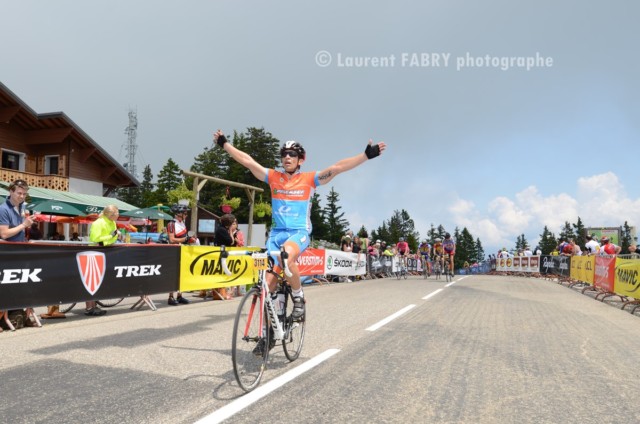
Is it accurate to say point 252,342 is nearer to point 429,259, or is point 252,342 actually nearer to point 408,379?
point 408,379

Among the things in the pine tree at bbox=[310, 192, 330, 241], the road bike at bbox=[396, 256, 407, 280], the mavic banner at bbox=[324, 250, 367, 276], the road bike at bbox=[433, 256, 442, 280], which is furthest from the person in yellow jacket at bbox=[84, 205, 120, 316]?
Result: the pine tree at bbox=[310, 192, 330, 241]

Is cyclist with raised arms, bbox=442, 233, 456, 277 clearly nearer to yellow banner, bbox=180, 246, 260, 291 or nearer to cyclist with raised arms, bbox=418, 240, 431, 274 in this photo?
cyclist with raised arms, bbox=418, 240, 431, 274

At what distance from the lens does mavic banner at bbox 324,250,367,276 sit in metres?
A: 19.9

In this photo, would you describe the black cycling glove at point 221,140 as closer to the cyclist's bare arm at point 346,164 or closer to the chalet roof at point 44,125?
the cyclist's bare arm at point 346,164

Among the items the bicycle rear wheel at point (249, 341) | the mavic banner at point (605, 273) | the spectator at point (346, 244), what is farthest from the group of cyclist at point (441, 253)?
the bicycle rear wheel at point (249, 341)

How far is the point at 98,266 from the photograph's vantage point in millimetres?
8562

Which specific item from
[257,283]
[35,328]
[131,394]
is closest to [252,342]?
[257,283]

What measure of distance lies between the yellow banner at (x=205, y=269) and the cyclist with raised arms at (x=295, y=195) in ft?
20.1

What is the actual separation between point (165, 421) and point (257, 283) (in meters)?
1.54

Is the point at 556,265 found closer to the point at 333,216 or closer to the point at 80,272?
the point at 80,272

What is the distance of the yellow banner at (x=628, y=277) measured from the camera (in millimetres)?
11250

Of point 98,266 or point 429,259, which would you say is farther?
point 429,259

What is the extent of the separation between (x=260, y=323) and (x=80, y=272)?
17.2 ft

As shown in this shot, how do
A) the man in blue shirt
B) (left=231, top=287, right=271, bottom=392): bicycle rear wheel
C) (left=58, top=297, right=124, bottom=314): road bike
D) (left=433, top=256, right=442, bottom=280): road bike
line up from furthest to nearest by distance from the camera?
(left=433, top=256, right=442, bottom=280): road bike → (left=58, top=297, right=124, bottom=314): road bike → the man in blue shirt → (left=231, top=287, right=271, bottom=392): bicycle rear wheel
